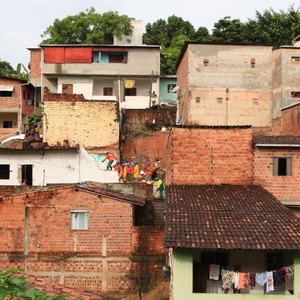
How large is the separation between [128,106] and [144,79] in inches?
115

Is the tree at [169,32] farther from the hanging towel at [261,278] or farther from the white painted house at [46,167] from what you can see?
the hanging towel at [261,278]

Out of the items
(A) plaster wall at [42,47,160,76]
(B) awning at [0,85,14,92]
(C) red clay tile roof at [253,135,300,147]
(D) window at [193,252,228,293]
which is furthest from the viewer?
(A) plaster wall at [42,47,160,76]

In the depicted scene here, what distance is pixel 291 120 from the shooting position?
1017 inches

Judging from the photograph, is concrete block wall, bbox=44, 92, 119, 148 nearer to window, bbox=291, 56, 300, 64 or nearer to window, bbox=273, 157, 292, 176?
window, bbox=291, 56, 300, 64

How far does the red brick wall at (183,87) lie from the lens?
95.7ft

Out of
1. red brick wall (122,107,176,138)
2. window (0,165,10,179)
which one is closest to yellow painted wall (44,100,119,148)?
red brick wall (122,107,176,138)

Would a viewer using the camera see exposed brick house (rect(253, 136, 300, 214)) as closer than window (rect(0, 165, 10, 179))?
Yes

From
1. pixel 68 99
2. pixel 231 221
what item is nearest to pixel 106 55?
pixel 68 99

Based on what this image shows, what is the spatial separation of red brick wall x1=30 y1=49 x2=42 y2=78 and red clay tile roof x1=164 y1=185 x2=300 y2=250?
2545 centimetres

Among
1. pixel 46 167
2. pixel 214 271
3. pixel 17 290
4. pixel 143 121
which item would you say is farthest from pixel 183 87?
pixel 17 290

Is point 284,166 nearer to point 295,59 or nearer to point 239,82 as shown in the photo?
point 239,82

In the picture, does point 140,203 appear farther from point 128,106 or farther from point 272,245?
point 128,106

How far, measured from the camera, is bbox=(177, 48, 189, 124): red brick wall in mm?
29156

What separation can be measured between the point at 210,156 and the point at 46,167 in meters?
11.4
